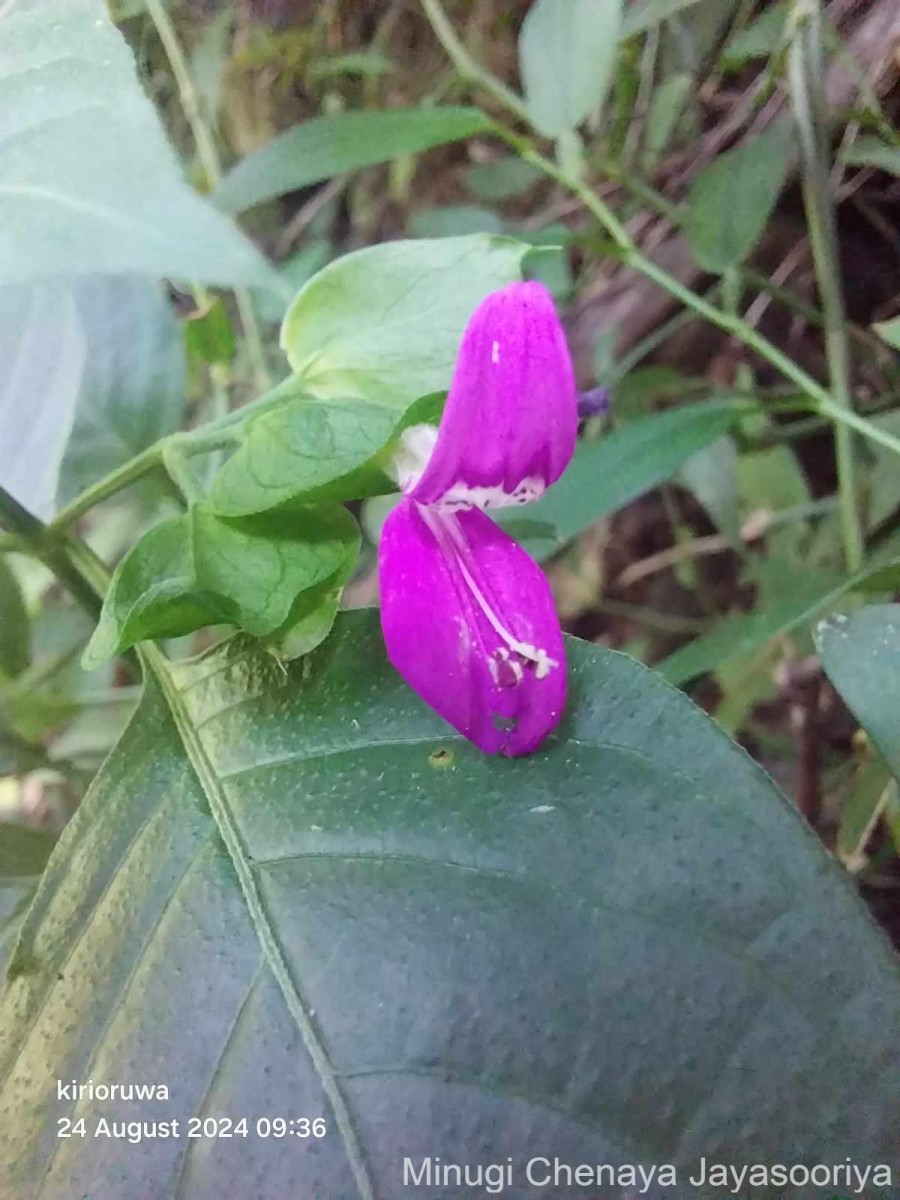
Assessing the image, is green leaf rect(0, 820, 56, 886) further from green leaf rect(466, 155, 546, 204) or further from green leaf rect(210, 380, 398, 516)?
green leaf rect(466, 155, 546, 204)

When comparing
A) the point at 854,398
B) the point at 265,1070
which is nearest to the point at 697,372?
the point at 854,398

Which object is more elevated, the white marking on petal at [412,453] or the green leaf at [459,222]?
the white marking on petal at [412,453]

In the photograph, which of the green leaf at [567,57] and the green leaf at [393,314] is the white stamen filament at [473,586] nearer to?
the green leaf at [393,314]

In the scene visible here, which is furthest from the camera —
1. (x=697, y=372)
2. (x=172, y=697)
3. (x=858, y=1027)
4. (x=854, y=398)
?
(x=697, y=372)

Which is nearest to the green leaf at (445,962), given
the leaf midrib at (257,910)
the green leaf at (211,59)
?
the leaf midrib at (257,910)

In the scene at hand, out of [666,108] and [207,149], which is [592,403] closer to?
[666,108]

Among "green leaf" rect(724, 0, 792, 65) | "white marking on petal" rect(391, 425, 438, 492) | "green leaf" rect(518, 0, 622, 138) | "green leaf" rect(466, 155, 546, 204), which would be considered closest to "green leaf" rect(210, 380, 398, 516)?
"white marking on petal" rect(391, 425, 438, 492)

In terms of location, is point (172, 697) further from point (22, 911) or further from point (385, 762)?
point (22, 911)

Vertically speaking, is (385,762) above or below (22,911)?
above
